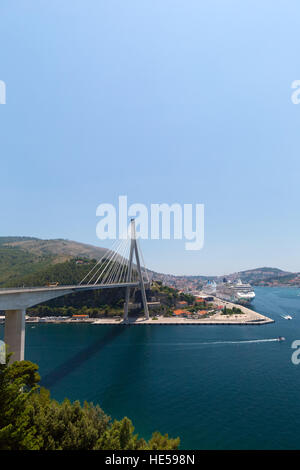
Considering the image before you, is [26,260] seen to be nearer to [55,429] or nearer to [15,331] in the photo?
[15,331]

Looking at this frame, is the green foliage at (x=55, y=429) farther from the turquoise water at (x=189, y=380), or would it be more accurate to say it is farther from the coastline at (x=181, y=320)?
the coastline at (x=181, y=320)

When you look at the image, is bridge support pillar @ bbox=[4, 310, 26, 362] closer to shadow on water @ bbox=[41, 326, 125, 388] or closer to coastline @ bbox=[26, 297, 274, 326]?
shadow on water @ bbox=[41, 326, 125, 388]

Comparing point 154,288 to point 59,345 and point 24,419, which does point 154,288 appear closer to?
point 59,345

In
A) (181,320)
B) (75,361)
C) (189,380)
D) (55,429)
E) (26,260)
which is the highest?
(26,260)

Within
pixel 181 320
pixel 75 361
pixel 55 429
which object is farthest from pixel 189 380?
pixel 181 320

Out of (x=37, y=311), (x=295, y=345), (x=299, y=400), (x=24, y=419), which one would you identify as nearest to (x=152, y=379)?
(x=299, y=400)

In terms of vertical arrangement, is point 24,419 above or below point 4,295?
below
